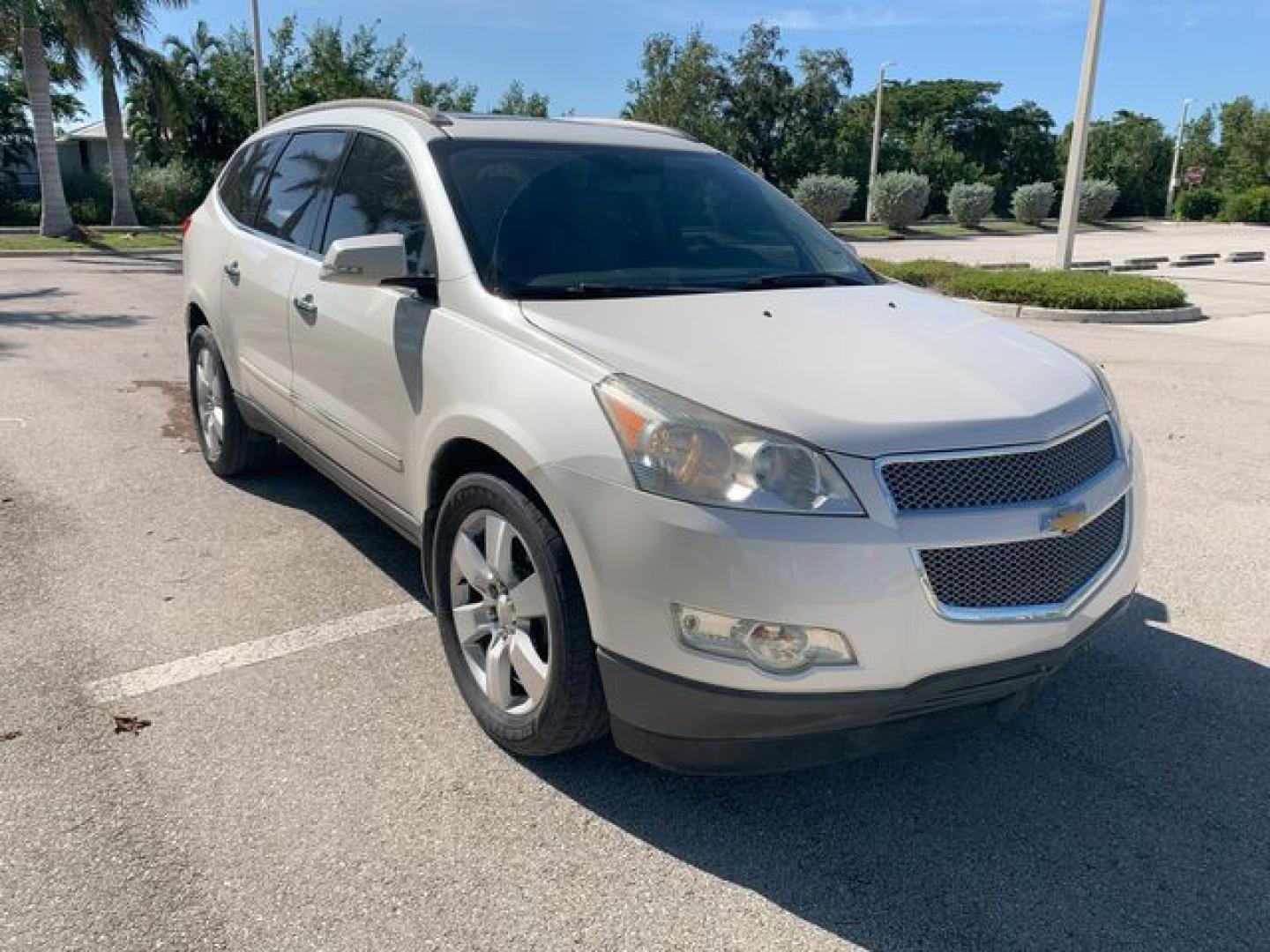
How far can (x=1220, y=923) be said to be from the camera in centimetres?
246

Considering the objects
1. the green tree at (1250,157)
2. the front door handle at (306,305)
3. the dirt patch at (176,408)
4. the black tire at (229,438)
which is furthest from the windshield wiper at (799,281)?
the green tree at (1250,157)

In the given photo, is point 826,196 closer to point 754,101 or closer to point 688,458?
point 754,101

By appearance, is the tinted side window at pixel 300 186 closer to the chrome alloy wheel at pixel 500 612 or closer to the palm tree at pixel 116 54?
the chrome alloy wheel at pixel 500 612

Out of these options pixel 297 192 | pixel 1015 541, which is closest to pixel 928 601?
pixel 1015 541

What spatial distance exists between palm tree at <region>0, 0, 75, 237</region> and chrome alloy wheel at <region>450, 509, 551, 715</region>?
24.0 meters

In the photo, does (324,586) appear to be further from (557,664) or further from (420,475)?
(557,664)

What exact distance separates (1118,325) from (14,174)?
43.7m

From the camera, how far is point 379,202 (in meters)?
3.89

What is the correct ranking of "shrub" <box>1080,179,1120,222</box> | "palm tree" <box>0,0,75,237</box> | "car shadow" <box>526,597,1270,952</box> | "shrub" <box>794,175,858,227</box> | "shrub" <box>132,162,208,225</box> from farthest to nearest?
"shrub" <box>1080,179,1120,222</box>, "shrub" <box>794,175,858,227</box>, "shrub" <box>132,162,208,225</box>, "palm tree" <box>0,0,75,237</box>, "car shadow" <box>526,597,1270,952</box>

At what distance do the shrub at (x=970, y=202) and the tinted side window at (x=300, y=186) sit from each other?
35.9 m

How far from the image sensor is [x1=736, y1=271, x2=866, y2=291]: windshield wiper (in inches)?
142

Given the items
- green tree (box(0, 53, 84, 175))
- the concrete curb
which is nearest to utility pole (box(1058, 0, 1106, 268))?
the concrete curb

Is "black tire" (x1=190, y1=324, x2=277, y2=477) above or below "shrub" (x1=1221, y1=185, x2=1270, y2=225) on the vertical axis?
below

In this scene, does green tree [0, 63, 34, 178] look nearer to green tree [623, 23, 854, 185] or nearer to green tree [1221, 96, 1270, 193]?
green tree [623, 23, 854, 185]
